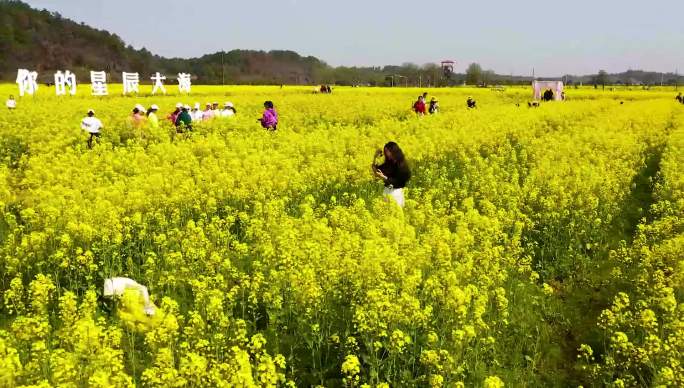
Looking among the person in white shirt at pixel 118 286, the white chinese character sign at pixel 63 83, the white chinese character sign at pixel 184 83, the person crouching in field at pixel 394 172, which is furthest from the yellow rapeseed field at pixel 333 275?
the white chinese character sign at pixel 184 83

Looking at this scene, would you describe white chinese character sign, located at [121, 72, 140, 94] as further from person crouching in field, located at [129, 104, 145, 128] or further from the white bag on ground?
the white bag on ground

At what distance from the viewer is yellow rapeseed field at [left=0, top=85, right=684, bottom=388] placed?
5359mm

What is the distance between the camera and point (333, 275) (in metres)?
6.66

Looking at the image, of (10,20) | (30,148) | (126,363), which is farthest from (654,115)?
(10,20)

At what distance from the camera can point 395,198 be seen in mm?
10109

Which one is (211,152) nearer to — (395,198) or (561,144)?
(395,198)

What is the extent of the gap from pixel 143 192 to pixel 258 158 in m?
3.67

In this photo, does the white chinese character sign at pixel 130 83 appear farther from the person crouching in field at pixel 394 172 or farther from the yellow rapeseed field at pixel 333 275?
the person crouching in field at pixel 394 172

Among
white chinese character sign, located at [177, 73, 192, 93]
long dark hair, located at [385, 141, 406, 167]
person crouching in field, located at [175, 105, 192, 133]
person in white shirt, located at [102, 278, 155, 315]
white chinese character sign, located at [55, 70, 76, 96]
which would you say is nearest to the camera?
person in white shirt, located at [102, 278, 155, 315]

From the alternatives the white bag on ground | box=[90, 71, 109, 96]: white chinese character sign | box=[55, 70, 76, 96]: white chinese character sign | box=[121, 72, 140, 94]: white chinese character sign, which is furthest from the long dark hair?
box=[121, 72, 140, 94]: white chinese character sign

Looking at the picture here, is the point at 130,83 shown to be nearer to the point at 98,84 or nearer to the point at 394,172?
the point at 98,84

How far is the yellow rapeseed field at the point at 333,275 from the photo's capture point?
536 centimetres

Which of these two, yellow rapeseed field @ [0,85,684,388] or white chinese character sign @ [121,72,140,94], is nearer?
yellow rapeseed field @ [0,85,684,388]

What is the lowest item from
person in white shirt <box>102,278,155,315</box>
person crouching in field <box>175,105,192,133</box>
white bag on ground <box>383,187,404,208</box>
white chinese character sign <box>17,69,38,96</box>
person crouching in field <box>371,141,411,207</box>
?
person in white shirt <box>102,278,155,315</box>
